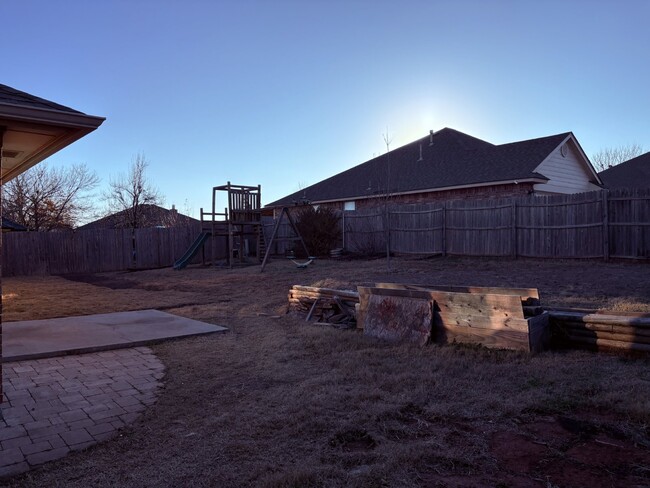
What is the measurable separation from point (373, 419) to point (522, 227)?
11.9 meters

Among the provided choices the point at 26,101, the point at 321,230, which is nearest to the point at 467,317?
the point at 26,101

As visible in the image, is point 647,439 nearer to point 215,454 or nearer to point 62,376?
point 215,454

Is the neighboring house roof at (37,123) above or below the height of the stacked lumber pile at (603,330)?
above

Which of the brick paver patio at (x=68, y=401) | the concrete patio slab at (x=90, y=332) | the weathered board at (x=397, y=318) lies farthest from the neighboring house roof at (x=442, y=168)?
the brick paver patio at (x=68, y=401)

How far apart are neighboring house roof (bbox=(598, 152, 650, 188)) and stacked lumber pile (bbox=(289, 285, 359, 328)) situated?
24186mm

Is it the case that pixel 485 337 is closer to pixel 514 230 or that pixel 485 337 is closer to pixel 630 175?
pixel 514 230

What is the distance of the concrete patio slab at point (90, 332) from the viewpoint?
6.06 metres

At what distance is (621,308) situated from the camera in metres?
6.18

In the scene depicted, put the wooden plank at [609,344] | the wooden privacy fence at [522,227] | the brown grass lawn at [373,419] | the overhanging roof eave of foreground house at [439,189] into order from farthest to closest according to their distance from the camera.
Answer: the overhanging roof eave of foreground house at [439,189], the wooden privacy fence at [522,227], the wooden plank at [609,344], the brown grass lawn at [373,419]

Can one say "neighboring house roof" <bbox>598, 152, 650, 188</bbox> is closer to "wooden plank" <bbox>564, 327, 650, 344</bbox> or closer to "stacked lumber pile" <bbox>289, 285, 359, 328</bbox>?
"stacked lumber pile" <bbox>289, 285, 359, 328</bbox>

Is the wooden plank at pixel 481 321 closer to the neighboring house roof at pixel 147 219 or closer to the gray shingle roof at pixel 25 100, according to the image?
the gray shingle roof at pixel 25 100

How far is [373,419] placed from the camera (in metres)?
3.62

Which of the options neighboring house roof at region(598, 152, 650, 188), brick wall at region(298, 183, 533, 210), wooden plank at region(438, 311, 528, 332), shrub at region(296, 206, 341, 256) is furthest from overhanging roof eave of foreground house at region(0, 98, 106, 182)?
neighboring house roof at region(598, 152, 650, 188)

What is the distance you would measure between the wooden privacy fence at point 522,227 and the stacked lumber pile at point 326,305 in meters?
7.35
